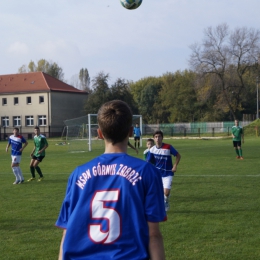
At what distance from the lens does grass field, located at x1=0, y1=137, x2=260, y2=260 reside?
6.36 m

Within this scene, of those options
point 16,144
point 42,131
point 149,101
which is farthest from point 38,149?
point 149,101

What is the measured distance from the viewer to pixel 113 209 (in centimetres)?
248

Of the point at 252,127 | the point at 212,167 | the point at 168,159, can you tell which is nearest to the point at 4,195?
the point at 168,159

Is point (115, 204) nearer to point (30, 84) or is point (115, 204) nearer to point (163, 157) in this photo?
point (163, 157)

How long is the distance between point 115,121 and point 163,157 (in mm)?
6458

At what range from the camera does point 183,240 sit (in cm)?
679

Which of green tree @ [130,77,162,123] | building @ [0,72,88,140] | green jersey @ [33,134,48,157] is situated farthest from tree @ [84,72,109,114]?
green jersey @ [33,134,48,157]

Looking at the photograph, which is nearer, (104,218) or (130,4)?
(104,218)

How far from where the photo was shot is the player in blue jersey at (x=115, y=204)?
95.9 inches

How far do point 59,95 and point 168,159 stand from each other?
6114 centimetres

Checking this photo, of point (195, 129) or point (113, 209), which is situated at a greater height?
point (113, 209)

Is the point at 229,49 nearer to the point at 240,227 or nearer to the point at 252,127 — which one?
the point at 252,127

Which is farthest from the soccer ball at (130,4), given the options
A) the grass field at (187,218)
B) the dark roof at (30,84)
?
the dark roof at (30,84)

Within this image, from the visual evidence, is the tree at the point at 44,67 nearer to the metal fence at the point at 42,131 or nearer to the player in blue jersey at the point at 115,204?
the metal fence at the point at 42,131
